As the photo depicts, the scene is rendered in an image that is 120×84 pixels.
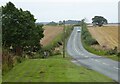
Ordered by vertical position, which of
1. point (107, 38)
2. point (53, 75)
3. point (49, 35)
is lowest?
point (53, 75)

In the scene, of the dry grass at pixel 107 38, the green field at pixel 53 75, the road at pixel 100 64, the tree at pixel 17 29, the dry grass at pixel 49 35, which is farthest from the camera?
the dry grass at pixel 49 35

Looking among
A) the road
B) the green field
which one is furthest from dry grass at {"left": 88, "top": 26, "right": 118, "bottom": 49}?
the green field

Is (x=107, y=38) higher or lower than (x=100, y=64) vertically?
higher

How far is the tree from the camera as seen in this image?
157ft

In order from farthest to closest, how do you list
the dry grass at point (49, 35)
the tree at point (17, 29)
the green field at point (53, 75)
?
the dry grass at point (49, 35), the tree at point (17, 29), the green field at point (53, 75)

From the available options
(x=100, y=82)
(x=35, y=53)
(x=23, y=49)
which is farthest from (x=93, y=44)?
(x=100, y=82)

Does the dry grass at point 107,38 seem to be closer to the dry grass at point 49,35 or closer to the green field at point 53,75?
the dry grass at point 49,35

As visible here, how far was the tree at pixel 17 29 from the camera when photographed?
157 feet

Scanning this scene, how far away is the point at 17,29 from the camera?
48031 millimetres

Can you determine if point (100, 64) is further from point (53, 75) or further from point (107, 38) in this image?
point (107, 38)

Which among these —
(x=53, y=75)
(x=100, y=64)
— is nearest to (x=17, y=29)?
(x=100, y=64)

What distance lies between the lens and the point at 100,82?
19750 millimetres

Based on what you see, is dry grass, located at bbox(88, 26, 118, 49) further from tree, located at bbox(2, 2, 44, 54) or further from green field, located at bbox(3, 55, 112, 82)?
green field, located at bbox(3, 55, 112, 82)

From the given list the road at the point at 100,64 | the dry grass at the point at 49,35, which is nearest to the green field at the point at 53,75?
the road at the point at 100,64
